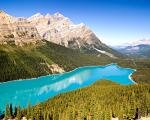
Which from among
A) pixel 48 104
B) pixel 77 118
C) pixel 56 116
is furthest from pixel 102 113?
pixel 48 104

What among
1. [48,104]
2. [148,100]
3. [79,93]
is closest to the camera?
[148,100]

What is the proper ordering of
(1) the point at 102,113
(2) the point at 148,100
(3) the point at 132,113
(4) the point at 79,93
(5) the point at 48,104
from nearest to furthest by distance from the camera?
(1) the point at 102,113 → (3) the point at 132,113 → (2) the point at 148,100 → (5) the point at 48,104 → (4) the point at 79,93

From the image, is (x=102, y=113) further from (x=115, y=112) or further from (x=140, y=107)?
(x=140, y=107)

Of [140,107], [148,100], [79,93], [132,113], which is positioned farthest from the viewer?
[79,93]

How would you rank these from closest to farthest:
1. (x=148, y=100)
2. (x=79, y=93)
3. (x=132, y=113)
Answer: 1. (x=132, y=113)
2. (x=148, y=100)
3. (x=79, y=93)

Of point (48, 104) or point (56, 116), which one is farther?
point (48, 104)

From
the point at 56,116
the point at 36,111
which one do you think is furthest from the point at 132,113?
the point at 36,111

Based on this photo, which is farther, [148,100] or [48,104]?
[48,104]

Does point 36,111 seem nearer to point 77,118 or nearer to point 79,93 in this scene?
point 77,118

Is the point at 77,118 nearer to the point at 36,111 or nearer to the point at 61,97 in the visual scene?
the point at 36,111
